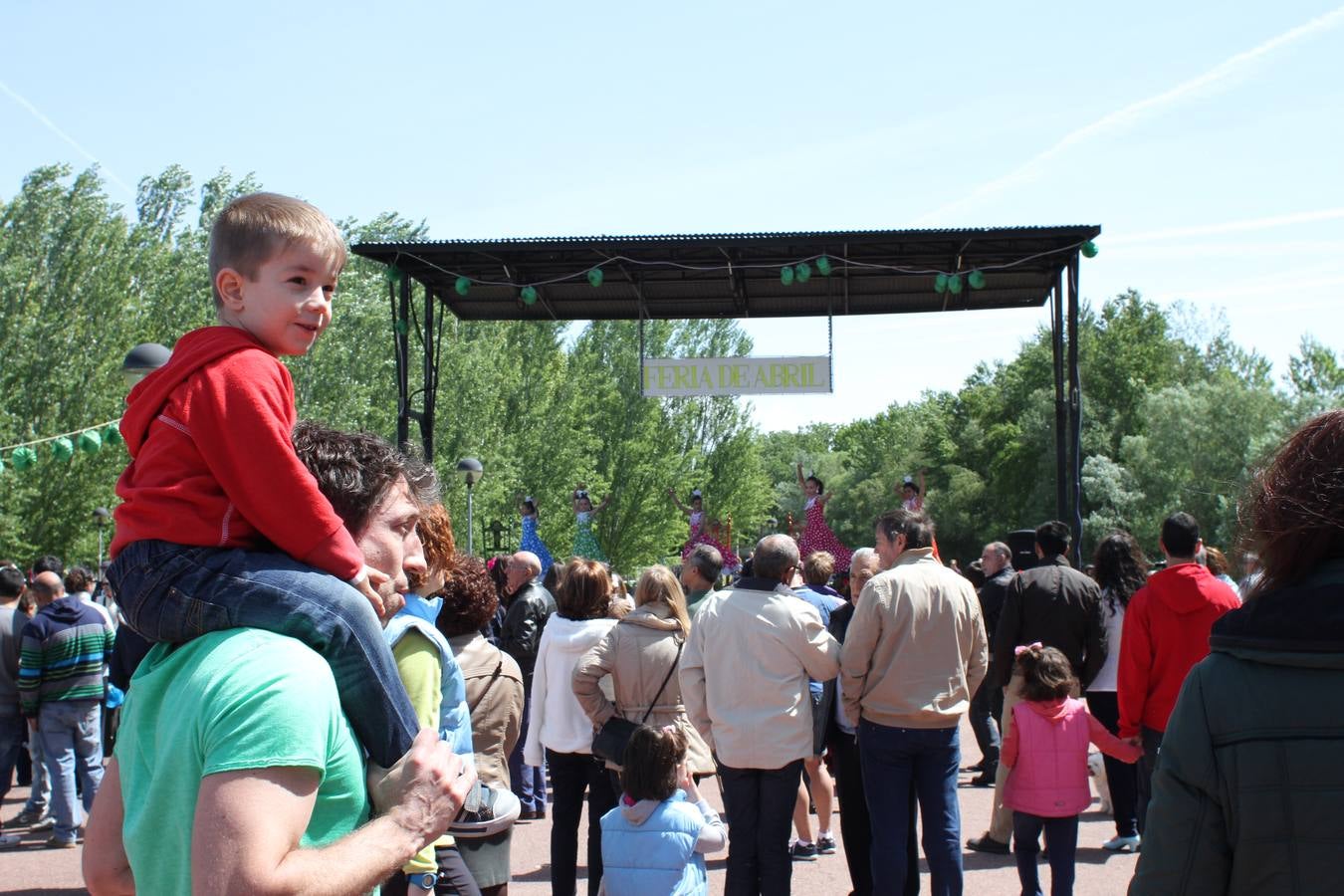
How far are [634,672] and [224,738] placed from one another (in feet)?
15.3

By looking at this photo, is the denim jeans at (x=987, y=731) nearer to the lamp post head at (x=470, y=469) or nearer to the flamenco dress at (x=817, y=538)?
the flamenco dress at (x=817, y=538)

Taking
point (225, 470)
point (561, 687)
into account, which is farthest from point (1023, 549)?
point (225, 470)

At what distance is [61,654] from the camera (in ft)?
28.1

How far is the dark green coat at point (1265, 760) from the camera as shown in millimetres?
1838

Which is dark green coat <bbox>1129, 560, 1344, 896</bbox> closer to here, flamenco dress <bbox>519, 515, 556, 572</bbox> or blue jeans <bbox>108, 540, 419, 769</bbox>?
blue jeans <bbox>108, 540, 419, 769</bbox>

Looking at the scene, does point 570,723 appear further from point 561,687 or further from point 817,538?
point 817,538

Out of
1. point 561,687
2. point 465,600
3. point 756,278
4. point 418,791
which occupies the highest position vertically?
point 756,278

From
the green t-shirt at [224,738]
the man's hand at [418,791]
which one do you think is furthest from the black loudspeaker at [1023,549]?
the green t-shirt at [224,738]

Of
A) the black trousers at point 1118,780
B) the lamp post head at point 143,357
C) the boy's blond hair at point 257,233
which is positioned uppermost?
the lamp post head at point 143,357

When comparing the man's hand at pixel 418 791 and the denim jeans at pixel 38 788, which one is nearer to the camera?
the man's hand at pixel 418 791

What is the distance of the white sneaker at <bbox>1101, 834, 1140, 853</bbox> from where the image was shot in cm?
745

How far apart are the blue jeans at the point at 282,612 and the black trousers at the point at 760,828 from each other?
422 centimetres

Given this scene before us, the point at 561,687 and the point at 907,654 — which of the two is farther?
the point at 561,687

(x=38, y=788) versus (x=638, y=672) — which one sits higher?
(x=638, y=672)
